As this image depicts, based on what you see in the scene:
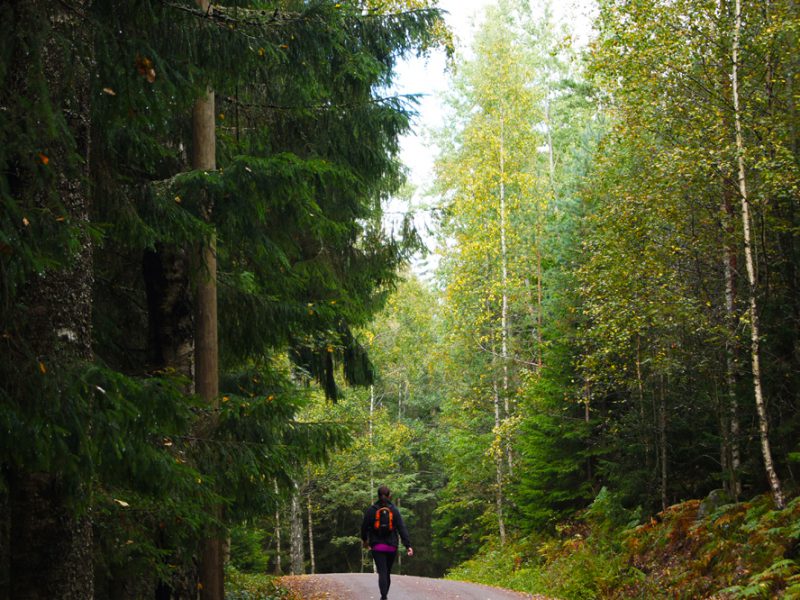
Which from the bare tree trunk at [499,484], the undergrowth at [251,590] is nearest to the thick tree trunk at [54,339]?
the undergrowth at [251,590]

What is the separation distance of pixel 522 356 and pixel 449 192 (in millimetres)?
6412

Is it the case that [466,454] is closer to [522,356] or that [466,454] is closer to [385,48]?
[522,356]

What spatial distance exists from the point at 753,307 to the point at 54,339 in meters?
9.07

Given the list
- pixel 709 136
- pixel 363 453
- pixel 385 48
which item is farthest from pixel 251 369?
pixel 363 453

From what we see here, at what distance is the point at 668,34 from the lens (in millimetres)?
12031

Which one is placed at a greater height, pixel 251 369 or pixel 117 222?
pixel 117 222

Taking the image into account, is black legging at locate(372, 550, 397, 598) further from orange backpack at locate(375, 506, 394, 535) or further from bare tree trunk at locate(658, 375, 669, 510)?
bare tree trunk at locate(658, 375, 669, 510)

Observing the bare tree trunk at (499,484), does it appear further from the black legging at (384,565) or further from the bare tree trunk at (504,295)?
the black legging at (384,565)

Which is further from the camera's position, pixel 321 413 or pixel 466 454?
pixel 321 413

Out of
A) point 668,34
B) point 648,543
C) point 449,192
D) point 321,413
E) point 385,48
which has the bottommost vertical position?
point 648,543

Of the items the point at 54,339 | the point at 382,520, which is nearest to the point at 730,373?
the point at 382,520

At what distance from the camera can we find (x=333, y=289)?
1065 centimetres

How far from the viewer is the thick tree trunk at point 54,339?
4.10 m

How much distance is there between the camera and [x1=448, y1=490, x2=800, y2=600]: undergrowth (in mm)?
9016
